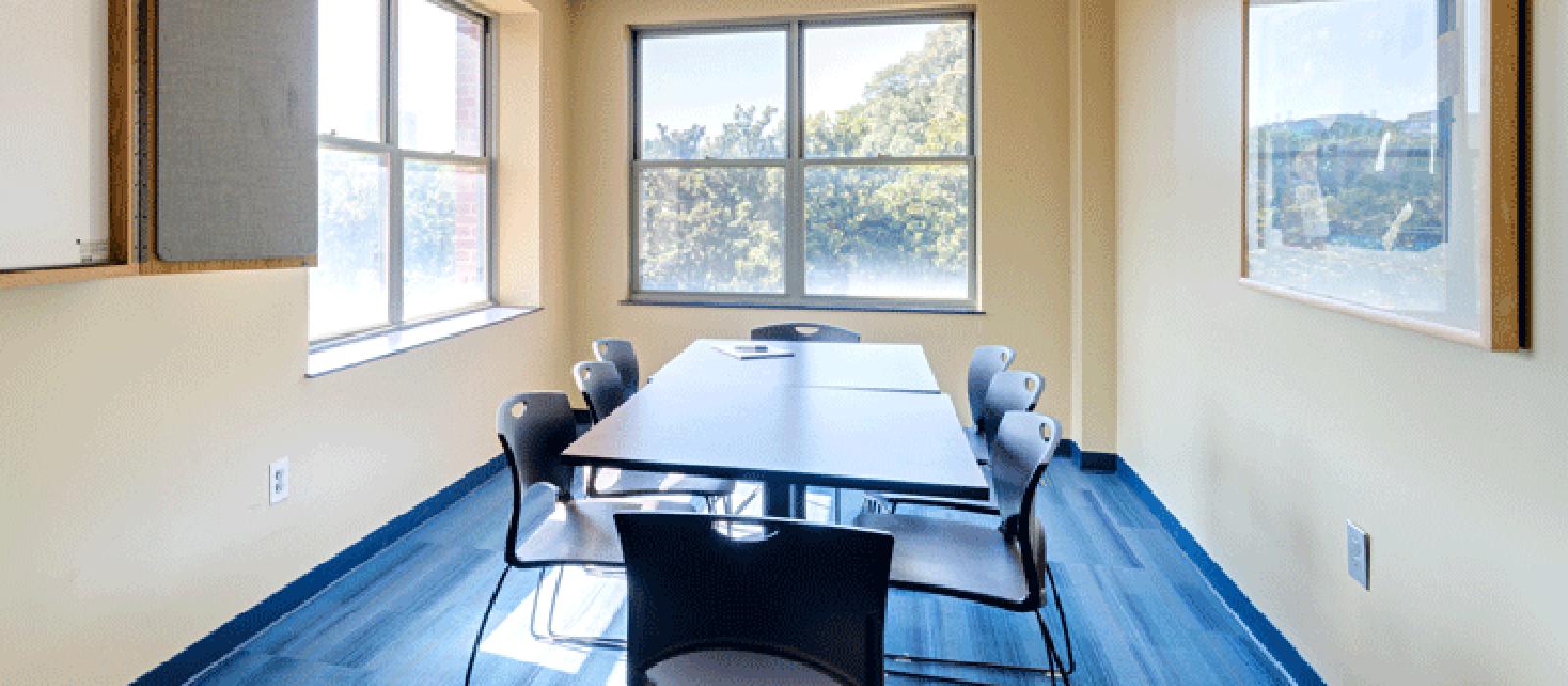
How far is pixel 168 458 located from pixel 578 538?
1190 millimetres

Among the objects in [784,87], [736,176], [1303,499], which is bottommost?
[1303,499]

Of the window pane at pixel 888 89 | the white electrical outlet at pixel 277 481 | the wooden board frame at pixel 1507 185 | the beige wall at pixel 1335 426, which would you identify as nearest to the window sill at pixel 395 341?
the white electrical outlet at pixel 277 481

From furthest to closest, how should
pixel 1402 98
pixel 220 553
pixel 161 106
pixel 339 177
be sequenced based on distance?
pixel 339 177
pixel 220 553
pixel 161 106
pixel 1402 98

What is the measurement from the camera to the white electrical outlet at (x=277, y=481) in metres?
2.76

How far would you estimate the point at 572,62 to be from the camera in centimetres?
527

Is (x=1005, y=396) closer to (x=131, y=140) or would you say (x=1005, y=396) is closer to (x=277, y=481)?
(x=277, y=481)

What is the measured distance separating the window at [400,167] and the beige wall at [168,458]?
41 centimetres

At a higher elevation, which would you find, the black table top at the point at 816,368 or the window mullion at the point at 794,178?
the window mullion at the point at 794,178

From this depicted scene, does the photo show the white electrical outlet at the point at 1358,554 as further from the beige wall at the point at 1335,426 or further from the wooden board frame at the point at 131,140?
the wooden board frame at the point at 131,140

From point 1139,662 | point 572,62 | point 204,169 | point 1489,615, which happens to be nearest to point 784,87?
point 572,62

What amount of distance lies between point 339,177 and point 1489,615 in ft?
12.6

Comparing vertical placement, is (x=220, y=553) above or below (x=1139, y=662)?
above

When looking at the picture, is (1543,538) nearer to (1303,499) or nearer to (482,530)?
(1303,499)

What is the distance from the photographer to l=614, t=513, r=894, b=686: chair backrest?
1473 mm
